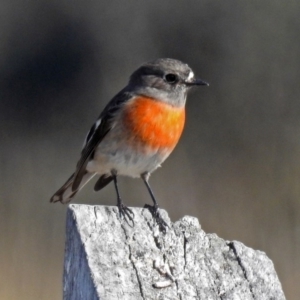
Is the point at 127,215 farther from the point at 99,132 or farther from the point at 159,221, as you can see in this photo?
the point at 99,132

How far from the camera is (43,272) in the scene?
6.32 metres

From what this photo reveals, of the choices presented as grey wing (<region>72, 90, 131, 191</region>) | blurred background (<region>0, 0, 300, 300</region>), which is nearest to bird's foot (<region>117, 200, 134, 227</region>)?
grey wing (<region>72, 90, 131, 191</region>)

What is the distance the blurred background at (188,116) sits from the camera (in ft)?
21.8

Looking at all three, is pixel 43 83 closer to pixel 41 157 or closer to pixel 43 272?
pixel 41 157

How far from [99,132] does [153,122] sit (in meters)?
0.41

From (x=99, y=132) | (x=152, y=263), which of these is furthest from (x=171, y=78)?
(x=152, y=263)

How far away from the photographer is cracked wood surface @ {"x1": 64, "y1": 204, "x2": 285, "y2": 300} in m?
2.51

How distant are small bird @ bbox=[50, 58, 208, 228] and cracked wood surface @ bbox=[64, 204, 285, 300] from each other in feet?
7.42

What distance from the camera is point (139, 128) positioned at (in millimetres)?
4973

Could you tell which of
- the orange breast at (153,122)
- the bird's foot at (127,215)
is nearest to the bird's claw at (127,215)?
the bird's foot at (127,215)

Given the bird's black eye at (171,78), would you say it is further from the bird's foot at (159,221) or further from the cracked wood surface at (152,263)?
the cracked wood surface at (152,263)

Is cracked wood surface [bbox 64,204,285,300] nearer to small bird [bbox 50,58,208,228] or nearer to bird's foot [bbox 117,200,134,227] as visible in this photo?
bird's foot [bbox 117,200,134,227]

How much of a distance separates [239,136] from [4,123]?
2609mm

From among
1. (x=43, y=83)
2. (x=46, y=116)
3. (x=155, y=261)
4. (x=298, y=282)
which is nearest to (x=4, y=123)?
(x=46, y=116)
